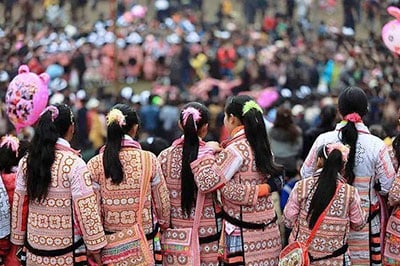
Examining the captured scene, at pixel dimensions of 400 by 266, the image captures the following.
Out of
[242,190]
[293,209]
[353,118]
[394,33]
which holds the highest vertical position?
[394,33]

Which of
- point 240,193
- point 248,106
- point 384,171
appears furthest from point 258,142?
Result: point 384,171

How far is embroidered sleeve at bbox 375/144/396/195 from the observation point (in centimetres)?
564

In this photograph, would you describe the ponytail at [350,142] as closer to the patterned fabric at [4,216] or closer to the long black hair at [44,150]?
the long black hair at [44,150]

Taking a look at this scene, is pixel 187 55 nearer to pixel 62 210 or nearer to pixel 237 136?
pixel 237 136

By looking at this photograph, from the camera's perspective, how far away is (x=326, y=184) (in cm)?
529

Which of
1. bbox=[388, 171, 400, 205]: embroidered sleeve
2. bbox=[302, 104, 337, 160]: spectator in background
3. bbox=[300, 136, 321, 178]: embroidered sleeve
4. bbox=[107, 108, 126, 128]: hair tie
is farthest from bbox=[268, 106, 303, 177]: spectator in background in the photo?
bbox=[107, 108, 126, 128]: hair tie

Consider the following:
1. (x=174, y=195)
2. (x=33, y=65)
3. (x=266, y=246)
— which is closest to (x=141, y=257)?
(x=174, y=195)

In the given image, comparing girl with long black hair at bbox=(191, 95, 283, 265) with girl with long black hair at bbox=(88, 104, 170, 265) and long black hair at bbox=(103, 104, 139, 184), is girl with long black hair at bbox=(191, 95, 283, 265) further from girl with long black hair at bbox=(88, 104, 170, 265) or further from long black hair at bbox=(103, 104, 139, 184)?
long black hair at bbox=(103, 104, 139, 184)

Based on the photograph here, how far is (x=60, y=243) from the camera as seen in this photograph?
5.17 m

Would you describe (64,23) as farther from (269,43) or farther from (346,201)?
(346,201)

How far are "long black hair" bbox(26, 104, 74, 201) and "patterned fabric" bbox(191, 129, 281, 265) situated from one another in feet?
2.86

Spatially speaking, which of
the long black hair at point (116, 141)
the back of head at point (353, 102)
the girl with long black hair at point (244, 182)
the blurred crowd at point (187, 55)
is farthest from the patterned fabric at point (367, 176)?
the blurred crowd at point (187, 55)

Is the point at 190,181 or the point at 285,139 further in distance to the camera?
the point at 285,139

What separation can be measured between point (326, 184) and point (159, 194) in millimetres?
1046
